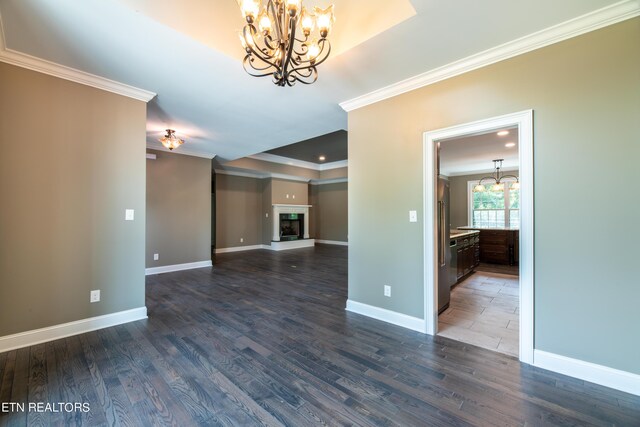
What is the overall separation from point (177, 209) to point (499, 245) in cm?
801

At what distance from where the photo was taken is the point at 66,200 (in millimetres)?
2717

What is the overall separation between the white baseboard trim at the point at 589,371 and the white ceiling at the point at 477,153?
2904 millimetres

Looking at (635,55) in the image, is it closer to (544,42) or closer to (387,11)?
(544,42)

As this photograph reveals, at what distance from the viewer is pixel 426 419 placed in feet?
5.28

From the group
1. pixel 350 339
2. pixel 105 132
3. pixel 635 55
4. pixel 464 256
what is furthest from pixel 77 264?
pixel 464 256

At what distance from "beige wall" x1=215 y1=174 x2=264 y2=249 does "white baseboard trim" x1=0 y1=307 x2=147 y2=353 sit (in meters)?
5.57

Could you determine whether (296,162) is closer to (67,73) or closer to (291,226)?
(291,226)

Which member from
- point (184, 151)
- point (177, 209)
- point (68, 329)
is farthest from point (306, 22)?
point (177, 209)

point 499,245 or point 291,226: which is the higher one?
point 291,226

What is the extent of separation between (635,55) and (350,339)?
3.21 meters

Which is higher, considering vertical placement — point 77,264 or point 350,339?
point 77,264

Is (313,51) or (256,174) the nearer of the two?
(313,51)

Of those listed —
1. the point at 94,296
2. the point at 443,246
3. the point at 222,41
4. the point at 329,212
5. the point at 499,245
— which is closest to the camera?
the point at 222,41

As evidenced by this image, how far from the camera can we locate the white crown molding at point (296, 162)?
7.99 meters
